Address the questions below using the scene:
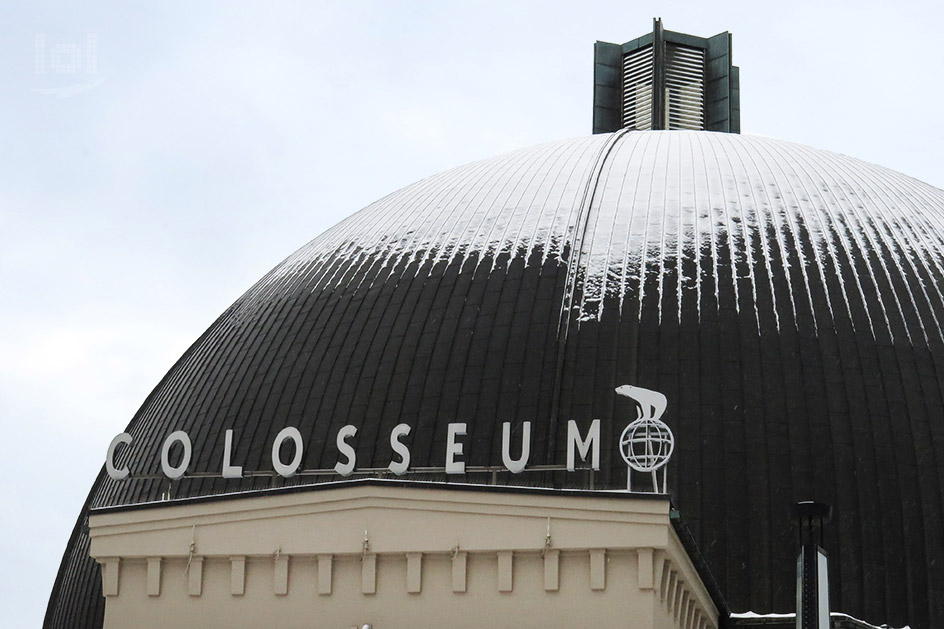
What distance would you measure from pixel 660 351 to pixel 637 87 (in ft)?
65.6

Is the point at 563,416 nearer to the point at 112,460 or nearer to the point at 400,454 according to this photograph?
the point at 400,454

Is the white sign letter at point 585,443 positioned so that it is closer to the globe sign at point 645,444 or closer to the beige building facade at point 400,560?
the globe sign at point 645,444

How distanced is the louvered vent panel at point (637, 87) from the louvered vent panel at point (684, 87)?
573 millimetres

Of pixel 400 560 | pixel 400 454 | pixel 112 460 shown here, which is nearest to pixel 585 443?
pixel 400 454

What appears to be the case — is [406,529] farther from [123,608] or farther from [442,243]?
[442,243]

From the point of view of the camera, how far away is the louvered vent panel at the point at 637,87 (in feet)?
137

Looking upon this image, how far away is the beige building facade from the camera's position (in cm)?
1727

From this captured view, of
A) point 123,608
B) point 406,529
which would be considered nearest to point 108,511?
point 123,608

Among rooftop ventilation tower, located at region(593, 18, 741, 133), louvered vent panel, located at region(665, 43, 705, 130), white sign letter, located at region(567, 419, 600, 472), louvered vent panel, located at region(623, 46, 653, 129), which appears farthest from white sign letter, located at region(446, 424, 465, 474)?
louvered vent panel, located at region(665, 43, 705, 130)

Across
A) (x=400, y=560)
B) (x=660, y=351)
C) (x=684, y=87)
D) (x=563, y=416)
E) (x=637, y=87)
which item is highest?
(x=684, y=87)

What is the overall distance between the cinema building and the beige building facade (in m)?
0.03

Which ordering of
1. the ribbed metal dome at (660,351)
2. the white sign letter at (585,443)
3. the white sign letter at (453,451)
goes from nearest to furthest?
the white sign letter at (585,443), the white sign letter at (453,451), the ribbed metal dome at (660,351)

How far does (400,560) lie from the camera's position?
18.1 m

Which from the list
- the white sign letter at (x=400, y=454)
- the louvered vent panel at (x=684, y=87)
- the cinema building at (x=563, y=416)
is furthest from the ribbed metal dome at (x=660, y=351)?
the louvered vent panel at (x=684, y=87)
